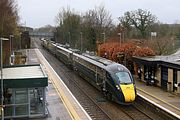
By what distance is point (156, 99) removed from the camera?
25422 mm

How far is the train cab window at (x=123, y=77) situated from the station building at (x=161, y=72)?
185 inches

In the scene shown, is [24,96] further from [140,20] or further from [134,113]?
[140,20]

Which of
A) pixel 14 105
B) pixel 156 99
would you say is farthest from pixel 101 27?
pixel 14 105

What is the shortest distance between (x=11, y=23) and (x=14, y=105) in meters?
25.7

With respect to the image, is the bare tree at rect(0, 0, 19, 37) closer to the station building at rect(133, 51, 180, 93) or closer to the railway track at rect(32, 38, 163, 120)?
the railway track at rect(32, 38, 163, 120)

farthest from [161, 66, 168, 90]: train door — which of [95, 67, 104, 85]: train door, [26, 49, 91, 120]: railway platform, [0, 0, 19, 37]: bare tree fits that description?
[0, 0, 19, 37]: bare tree

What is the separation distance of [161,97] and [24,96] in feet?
35.5

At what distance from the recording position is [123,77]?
24.2 meters

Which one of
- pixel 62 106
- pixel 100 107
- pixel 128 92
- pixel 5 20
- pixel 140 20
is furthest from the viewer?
pixel 140 20

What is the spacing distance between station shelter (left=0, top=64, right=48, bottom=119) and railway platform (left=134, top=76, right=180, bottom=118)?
761cm

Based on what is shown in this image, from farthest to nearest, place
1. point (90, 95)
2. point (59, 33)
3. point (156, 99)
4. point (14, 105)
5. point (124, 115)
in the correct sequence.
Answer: point (59, 33)
point (90, 95)
point (156, 99)
point (124, 115)
point (14, 105)

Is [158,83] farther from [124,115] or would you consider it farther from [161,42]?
[161,42]

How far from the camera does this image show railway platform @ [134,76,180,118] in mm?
22609

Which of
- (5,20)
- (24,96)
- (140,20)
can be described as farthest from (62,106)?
(140,20)
